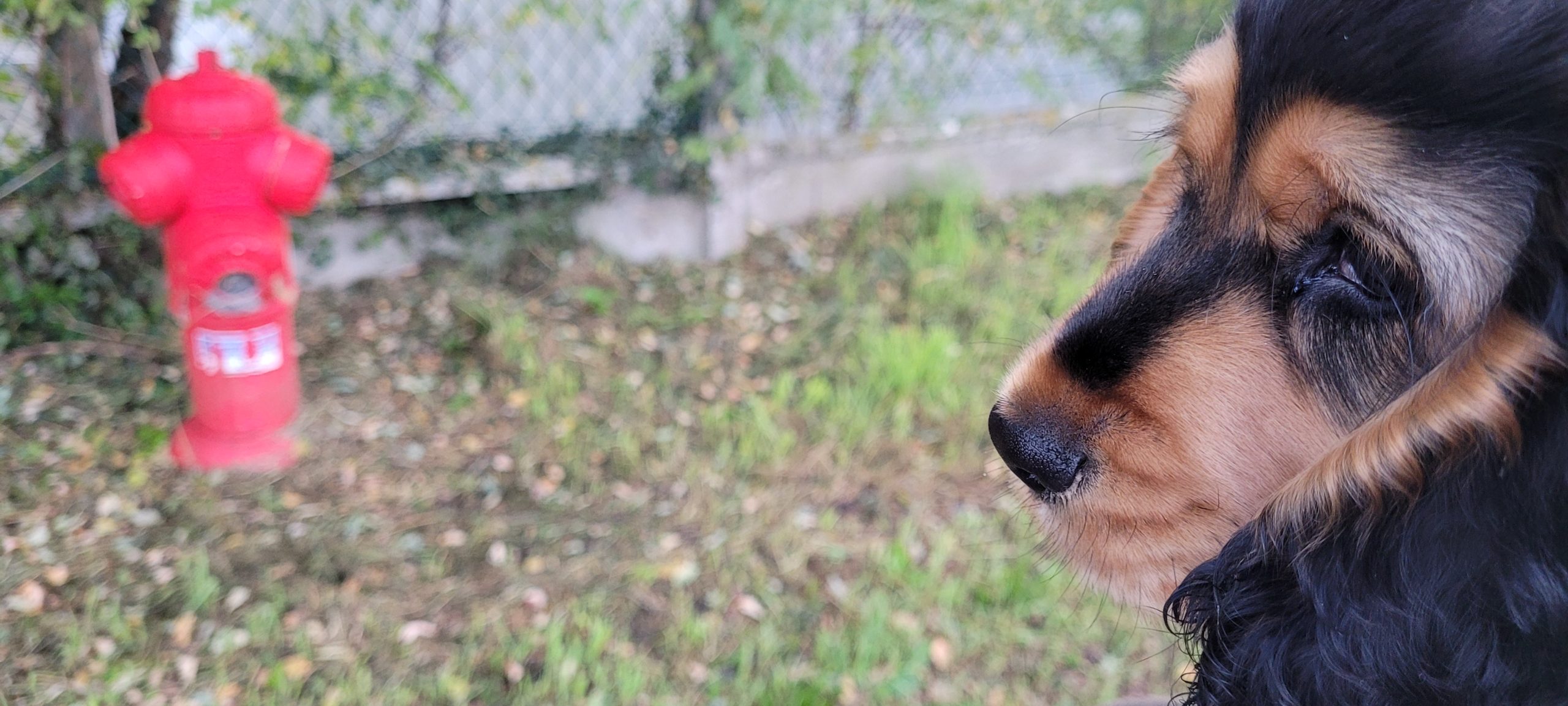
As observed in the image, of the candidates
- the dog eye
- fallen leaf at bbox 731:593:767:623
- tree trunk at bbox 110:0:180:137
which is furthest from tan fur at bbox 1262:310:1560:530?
tree trunk at bbox 110:0:180:137

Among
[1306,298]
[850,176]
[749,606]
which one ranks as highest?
[1306,298]

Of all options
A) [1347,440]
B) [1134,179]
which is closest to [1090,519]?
[1347,440]

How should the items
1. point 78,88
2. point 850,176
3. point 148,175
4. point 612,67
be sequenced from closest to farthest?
point 148,175 < point 78,88 < point 612,67 < point 850,176

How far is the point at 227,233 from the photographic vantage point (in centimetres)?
301

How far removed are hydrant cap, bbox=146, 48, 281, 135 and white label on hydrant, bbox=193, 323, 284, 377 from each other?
62 cm

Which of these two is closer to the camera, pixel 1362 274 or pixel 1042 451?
pixel 1362 274

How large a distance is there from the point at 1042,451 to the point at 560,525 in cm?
208

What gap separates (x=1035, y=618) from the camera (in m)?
3.07

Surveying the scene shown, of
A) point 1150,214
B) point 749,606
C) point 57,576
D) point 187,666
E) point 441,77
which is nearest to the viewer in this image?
point 1150,214

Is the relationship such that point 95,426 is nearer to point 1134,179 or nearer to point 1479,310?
point 1479,310

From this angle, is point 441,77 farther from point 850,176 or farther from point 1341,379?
point 1341,379

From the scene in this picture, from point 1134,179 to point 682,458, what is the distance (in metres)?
4.19

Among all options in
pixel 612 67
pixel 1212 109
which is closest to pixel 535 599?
pixel 1212 109

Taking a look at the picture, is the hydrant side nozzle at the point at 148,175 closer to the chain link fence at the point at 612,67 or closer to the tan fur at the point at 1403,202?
the chain link fence at the point at 612,67
